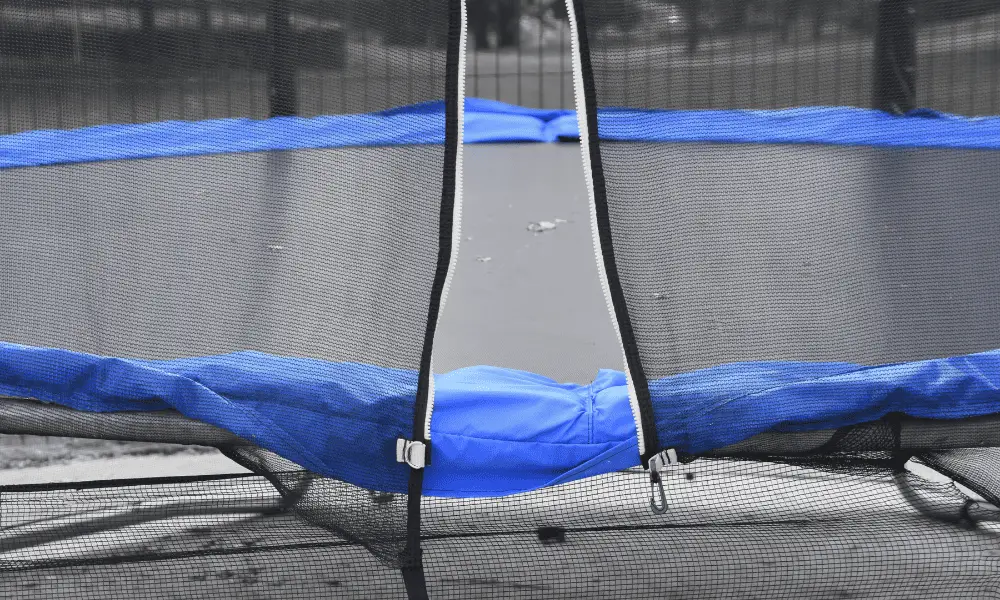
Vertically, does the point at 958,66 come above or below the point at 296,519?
above

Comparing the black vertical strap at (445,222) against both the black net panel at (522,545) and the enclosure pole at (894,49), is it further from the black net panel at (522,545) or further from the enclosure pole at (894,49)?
the enclosure pole at (894,49)

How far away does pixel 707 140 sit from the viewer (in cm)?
120

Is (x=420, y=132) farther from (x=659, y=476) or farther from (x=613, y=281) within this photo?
(x=659, y=476)

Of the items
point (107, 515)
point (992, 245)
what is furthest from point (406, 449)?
point (992, 245)

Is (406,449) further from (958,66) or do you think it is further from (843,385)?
(958,66)

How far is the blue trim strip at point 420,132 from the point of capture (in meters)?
1.15

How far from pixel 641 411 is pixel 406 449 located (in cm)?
25

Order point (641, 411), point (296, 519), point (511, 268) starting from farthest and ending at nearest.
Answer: point (511, 268)
point (296, 519)
point (641, 411)

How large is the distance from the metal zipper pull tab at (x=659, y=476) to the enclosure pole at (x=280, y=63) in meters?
0.57

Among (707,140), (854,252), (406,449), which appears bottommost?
(406,449)

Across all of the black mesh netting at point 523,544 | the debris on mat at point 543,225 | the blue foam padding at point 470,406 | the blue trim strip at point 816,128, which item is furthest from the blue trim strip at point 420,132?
the debris on mat at point 543,225

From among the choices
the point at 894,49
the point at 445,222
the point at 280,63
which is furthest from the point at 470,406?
the point at 894,49

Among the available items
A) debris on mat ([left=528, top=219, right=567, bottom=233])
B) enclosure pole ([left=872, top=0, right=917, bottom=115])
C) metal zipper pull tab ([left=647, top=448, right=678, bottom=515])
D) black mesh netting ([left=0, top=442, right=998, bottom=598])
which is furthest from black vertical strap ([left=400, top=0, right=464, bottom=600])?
debris on mat ([left=528, top=219, right=567, bottom=233])

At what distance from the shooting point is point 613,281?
3.73 feet
